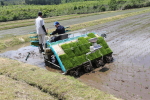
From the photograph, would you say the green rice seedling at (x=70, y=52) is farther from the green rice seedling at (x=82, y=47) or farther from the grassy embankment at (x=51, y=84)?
the grassy embankment at (x=51, y=84)

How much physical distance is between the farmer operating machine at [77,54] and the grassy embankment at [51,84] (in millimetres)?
1045

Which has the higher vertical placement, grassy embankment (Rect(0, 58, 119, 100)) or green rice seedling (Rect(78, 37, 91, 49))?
green rice seedling (Rect(78, 37, 91, 49))

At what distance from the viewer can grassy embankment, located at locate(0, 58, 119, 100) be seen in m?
5.18

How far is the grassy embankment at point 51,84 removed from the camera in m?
5.18

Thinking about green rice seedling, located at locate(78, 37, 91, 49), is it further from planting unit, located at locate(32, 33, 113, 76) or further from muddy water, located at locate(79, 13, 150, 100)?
muddy water, located at locate(79, 13, 150, 100)

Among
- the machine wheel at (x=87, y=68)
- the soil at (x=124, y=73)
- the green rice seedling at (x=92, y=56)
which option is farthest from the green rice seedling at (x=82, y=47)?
the soil at (x=124, y=73)

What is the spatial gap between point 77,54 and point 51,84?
8.15 feet

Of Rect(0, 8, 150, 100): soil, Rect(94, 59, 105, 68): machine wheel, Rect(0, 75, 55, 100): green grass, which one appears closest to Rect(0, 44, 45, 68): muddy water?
Rect(0, 8, 150, 100): soil

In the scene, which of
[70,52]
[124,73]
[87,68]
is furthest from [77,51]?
[124,73]

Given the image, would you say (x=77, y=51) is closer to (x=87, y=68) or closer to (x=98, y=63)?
(x=87, y=68)

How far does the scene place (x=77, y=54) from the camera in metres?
8.09

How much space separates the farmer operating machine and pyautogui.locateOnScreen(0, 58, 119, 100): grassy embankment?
1.04m

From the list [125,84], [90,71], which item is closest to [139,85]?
[125,84]

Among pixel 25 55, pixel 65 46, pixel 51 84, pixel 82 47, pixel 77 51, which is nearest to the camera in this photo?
pixel 51 84
